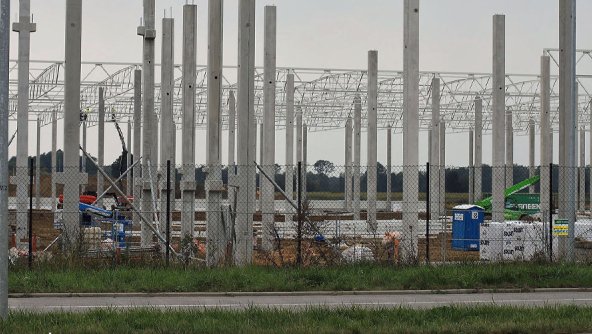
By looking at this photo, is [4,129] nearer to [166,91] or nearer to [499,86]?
[166,91]

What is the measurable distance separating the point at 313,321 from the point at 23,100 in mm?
12867

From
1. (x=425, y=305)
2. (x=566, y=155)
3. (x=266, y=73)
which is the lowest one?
(x=425, y=305)

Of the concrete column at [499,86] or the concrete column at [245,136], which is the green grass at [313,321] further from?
the concrete column at [499,86]

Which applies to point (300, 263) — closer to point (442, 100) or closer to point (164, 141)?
point (164, 141)

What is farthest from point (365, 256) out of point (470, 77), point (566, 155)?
point (470, 77)

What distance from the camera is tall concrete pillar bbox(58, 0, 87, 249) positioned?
65.7ft

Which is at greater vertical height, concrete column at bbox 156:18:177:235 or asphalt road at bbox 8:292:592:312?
concrete column at bbox 156:18:177:235

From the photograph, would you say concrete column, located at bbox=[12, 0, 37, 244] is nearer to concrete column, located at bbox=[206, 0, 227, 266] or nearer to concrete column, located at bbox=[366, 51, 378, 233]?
concrete column, located at bbox=[206, 0, 227, 266]

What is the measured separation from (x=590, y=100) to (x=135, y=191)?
96.1ft

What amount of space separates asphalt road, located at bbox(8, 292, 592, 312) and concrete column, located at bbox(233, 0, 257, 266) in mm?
5041

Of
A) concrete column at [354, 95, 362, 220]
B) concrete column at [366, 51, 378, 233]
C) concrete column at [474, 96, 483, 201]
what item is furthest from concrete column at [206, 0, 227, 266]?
concrete column at [354, 95, 362, 220]

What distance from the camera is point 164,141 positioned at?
27.6 m

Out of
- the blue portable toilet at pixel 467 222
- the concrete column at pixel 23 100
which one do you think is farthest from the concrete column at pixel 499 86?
the concrete column at pixel 23 100

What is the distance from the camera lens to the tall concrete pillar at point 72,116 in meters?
20.0
